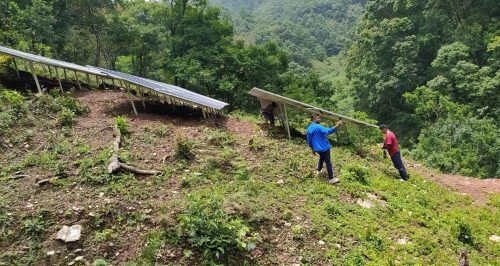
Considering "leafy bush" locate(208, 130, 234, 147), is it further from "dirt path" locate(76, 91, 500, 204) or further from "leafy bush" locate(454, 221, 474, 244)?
"leafy bush" locate(454, 221, 474, 244)

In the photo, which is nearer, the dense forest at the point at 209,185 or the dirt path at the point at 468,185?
the dense forest at the point at 209,185

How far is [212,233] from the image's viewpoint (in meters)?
5.48

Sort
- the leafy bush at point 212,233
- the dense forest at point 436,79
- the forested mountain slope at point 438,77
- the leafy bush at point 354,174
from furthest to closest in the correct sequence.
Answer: the forested mountain slope at point 438,77 → the dense forest at point 436,79 → the leafy bush at point 354,174 → the leafy bush at point 212,233

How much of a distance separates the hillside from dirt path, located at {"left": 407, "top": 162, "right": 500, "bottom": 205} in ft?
0.45

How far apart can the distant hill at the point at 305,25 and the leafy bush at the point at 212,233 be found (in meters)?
67.9

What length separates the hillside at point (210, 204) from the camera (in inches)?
216

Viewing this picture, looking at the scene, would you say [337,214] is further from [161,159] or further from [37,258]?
[37,258]

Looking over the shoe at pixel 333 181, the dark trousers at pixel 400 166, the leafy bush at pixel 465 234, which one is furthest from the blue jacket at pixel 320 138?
the leafy bush at pixel 465 234

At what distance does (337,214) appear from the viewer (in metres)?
7.02

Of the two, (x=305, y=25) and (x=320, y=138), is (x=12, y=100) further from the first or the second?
(x=305, y=25)

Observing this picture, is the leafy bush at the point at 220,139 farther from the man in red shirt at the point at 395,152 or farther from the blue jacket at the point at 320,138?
the man in red shirt at the point at 395,152

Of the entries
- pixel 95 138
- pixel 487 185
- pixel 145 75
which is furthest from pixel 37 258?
pixel 145 75

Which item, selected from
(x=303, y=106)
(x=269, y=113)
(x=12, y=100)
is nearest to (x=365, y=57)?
(x=269, y=113)

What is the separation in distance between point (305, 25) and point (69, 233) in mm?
112947
